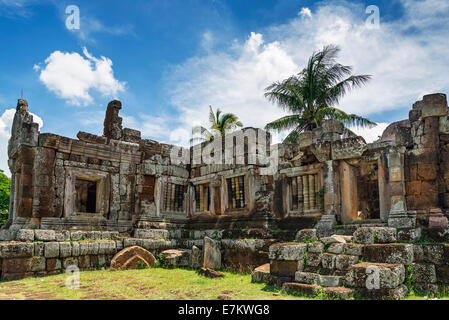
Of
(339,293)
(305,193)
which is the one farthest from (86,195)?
(339,293)

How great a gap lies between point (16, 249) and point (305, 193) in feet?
26.9

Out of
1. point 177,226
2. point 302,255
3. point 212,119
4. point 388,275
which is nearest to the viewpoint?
point 388,275

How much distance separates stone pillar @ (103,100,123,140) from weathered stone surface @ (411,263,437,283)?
34.6 feet

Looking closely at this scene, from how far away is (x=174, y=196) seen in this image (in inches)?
582

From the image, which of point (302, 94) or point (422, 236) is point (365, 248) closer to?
point (422, 236)

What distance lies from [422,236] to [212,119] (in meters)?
19.7

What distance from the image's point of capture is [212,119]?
27.1 meters

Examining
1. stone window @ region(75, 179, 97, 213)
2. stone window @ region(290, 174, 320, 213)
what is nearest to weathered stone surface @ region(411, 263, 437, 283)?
stone window @ region(290, 174, 320, 213)

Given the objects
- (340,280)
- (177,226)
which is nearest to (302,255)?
(340,280)

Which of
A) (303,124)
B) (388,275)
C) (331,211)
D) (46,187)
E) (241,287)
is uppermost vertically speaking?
(303,124)

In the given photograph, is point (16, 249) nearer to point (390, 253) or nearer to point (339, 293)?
point (339, 293)

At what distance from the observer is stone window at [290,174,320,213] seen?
11.2 meters

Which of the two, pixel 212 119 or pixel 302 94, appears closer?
pixel 302 94
